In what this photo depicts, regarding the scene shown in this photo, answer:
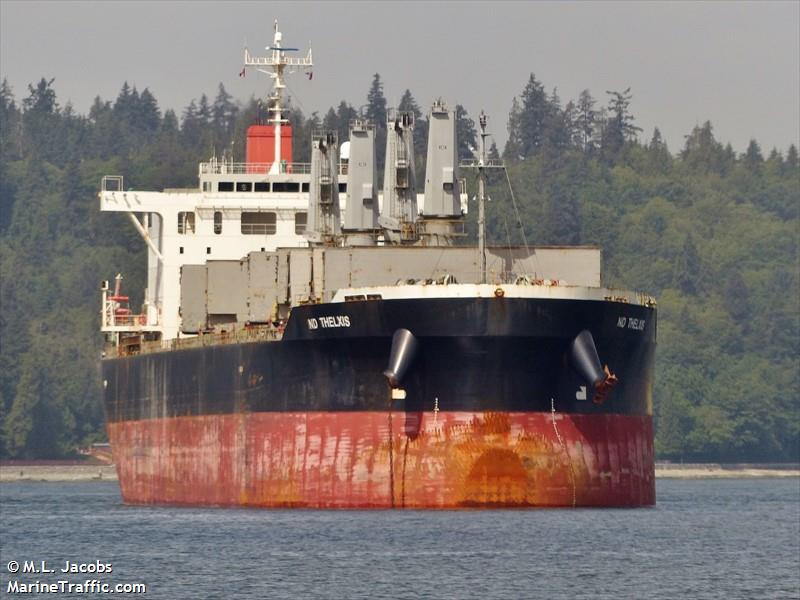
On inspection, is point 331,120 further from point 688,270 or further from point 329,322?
point 329,322

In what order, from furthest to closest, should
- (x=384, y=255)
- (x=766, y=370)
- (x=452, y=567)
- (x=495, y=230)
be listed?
(x=495, y=230) < (x=766, y=370) < (x=384, y=255) < (x=452, y=567)

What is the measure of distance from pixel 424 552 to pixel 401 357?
9057mm

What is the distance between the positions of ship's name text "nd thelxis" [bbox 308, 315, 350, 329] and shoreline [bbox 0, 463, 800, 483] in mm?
61768

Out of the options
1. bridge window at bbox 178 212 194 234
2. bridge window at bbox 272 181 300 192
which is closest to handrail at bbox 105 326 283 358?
bridge window at bbox 178 212 194 234

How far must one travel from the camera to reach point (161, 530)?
5178cm

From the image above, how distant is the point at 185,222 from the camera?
70875 mm

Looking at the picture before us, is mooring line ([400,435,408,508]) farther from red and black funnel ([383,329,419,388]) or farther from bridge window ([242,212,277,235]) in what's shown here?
bridge window ([242,212,277,235])

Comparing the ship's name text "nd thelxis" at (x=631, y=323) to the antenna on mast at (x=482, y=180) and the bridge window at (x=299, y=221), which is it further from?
the bridge window at (x=299, y=221)

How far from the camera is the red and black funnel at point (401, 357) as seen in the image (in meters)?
52.5

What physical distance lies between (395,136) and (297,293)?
5.81m

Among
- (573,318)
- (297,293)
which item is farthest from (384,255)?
(573,318)

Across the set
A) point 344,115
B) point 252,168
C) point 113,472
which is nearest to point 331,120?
point 344,115

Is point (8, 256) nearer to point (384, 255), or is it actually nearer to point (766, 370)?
point (766, 370)

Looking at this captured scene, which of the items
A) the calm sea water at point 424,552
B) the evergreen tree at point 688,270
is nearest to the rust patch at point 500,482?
the calm sea water at point 424,552
